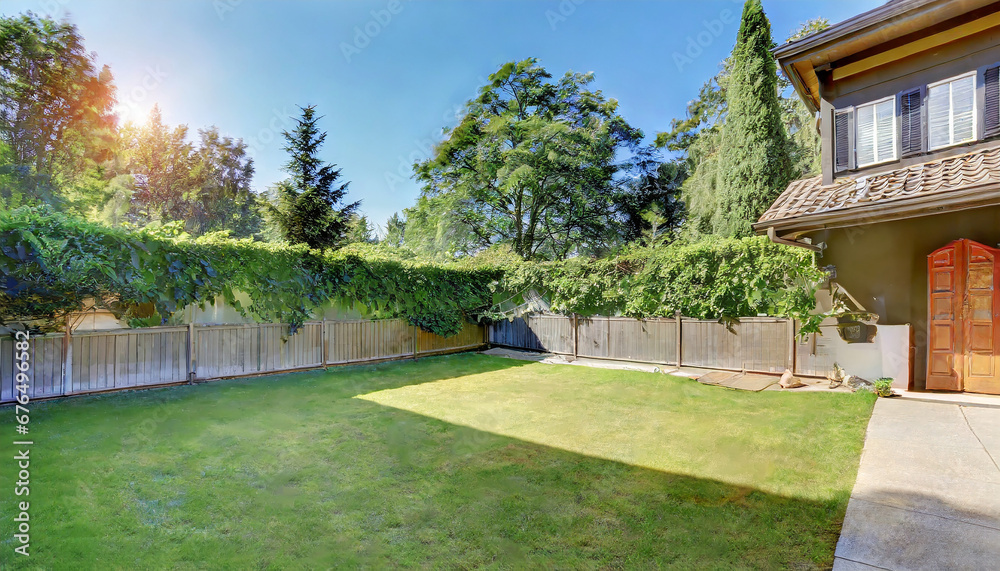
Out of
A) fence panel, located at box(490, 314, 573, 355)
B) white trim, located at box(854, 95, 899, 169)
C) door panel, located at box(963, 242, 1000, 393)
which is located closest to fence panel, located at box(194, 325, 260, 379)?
fence panel, located at box(490, 314, 573, 355)

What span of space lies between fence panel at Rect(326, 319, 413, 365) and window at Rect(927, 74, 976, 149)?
35.0 ft

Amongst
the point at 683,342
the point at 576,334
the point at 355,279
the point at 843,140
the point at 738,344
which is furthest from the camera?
the point at 576,334

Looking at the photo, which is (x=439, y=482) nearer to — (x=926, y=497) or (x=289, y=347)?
(x=926, y=497)

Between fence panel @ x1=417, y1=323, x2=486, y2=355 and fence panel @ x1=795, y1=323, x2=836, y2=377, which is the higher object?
fence panel @ x1=795, y1=323, x2=836, y2=377

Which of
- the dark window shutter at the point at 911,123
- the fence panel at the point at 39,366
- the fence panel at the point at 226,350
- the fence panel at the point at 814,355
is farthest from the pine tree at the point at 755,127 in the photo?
the fence panel at the point at 39,366

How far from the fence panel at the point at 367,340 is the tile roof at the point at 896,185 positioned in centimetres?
840

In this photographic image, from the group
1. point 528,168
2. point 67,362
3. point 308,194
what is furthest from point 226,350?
point 528,168

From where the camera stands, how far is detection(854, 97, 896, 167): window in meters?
6.36

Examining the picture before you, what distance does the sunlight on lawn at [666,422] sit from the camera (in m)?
3.72

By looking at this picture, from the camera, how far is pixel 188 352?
752 cm

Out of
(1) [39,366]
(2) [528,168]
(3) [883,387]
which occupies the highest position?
(2) [528,168]

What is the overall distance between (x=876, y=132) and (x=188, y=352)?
12.2 m

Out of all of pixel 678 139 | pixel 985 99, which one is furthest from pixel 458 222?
pixel 985 99

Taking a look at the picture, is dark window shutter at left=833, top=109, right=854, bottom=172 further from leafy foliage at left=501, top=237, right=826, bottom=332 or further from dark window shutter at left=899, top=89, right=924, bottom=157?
leafy foliage at left=501, top=237, right=826, bottom=332
